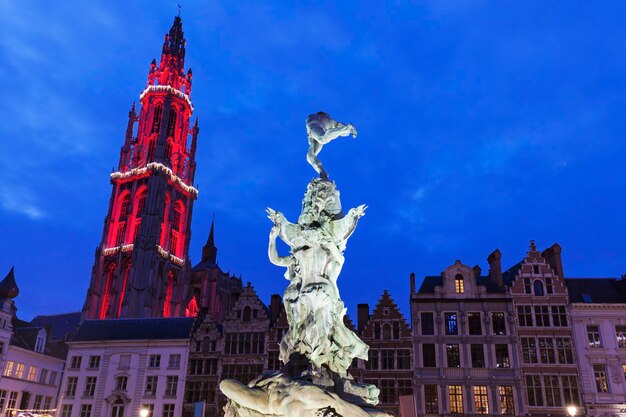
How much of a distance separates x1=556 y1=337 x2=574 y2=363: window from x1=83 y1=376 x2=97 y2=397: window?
3003 cm

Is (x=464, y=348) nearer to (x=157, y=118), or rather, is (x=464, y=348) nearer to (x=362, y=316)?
(x=362, y=316)

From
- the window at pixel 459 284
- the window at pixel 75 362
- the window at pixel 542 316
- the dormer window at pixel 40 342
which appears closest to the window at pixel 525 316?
the window at pixel 542 316

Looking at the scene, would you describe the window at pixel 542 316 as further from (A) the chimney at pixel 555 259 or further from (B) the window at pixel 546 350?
(A) the chimney at pixel 555 259

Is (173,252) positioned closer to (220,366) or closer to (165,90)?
(165,90)

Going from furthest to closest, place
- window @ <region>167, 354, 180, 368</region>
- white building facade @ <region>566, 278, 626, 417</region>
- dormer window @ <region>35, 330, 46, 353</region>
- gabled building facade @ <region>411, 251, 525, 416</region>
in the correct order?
dormer window @ <region>35, 330, 46, 353</region>
window @ <region>167, 354, 180, 368</region>
gabled building facade @ <region>411, 251, 525, 416</region>
white building facade @ <region>566, 278, 626, 417</region>

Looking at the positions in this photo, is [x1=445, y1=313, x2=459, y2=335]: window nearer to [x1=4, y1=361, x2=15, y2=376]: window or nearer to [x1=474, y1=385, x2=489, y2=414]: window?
[x1=474, y1=385, x2=489, y2=414]: window

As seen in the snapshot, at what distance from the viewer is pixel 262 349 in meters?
37.8

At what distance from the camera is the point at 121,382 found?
3844 cm

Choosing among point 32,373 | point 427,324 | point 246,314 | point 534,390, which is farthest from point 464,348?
point 32,373

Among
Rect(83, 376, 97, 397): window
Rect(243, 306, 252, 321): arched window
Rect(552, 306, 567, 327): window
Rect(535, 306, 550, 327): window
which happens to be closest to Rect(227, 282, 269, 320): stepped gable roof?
Rect(243, 306, 252, 321): arched window

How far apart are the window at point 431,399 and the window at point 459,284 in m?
6.12

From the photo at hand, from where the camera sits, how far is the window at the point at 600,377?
1286 inches

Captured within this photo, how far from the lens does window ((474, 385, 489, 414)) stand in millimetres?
32844

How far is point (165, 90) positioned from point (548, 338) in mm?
64499
